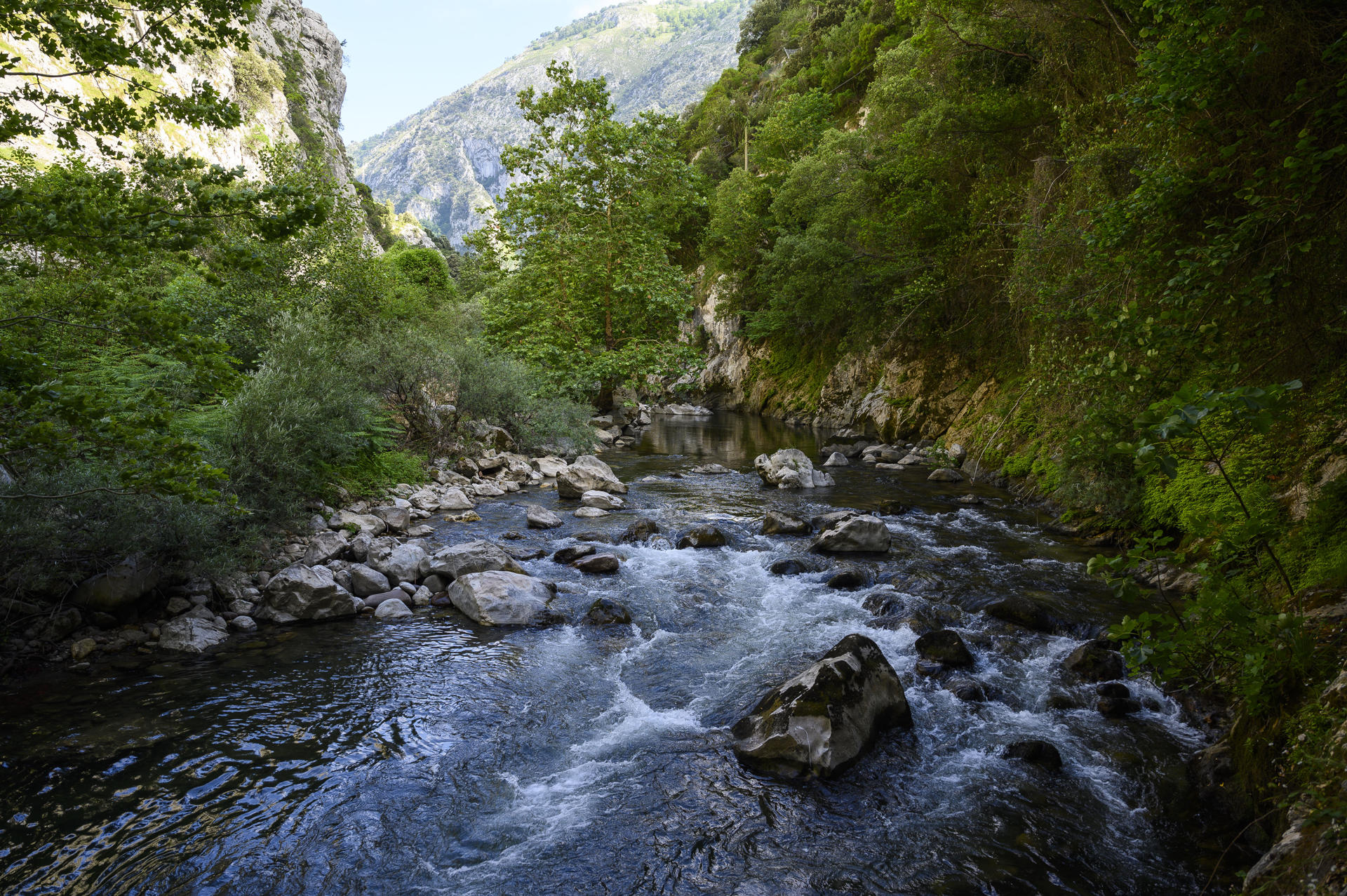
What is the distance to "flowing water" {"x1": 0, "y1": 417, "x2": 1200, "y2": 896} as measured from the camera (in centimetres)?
450

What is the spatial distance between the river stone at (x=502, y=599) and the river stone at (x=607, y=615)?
0.52 metres

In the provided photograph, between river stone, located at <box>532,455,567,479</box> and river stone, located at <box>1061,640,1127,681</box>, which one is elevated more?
river stone, located at <box>532,455,567,479</box>

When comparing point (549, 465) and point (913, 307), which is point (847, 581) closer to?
point (549, 465)

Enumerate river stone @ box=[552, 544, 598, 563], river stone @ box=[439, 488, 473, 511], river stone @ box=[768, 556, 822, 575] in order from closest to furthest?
1. river stone @ box=[768, 556, 822, 575]
2. river stone @ box=[552, 544, 598, 563]
3. river stone @ box=[439, 488, 473, 511]

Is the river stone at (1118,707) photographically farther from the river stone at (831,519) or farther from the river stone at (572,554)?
the river stone at (572,554)

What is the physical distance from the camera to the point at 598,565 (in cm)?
1095

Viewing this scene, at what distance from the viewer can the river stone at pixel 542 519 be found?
1350 centimetres

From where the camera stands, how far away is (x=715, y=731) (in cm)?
632

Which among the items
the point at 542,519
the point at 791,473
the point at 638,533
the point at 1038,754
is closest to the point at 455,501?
the point at 542,519

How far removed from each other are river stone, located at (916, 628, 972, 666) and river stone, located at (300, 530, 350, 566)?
894 cm

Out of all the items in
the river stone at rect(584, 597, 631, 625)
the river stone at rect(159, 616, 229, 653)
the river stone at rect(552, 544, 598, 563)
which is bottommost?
the river stone at rect(584, 597, 631, 625)

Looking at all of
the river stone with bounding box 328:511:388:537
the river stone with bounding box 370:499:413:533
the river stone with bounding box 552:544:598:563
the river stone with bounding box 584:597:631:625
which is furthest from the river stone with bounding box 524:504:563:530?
the river stone with bounding box 584:597:631:625

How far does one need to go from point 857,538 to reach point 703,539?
9.48 ft

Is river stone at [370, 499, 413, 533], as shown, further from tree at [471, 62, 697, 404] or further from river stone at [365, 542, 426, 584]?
tree at [471, 62, 697, 404]
